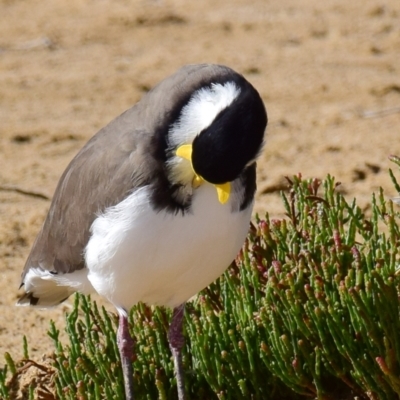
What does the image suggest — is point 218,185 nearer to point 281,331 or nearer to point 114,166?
point 114,166

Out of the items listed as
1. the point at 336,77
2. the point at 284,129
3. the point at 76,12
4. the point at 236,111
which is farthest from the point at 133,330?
the point at 76,12

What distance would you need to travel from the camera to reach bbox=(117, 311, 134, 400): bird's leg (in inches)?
170

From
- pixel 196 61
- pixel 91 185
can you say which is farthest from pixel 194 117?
pixel 196 61

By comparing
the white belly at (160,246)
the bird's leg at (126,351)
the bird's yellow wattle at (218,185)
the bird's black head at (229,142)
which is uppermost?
the bird's black head at (229,142)

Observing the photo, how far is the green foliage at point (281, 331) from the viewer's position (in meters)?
4.03

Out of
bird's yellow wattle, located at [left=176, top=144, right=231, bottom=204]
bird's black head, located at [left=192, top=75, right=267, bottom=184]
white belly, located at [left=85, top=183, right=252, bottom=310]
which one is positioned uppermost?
bird's black head, located at [left=192, top=75, right=267, bottom=184]

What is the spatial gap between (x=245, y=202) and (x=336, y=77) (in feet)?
16.2

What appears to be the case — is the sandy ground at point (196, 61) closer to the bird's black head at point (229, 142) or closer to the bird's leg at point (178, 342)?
the bird's leg at point (178, 342)

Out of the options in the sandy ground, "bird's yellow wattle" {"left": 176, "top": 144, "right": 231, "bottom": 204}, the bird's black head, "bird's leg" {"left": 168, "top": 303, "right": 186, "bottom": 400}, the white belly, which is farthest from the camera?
the sandy ground

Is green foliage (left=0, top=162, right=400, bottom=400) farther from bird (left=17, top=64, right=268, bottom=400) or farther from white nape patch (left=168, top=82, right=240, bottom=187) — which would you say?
white nape patch (left=168, top=82, right=240, bottom=187)

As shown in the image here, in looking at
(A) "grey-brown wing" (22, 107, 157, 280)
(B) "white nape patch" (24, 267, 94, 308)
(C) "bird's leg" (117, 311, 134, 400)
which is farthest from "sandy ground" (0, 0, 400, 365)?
(C) "bird's leg" (117, 311, 134, 400)

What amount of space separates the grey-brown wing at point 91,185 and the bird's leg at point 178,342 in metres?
0.45

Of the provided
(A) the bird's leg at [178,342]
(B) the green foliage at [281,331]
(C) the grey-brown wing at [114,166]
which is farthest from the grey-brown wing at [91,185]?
(A) the bird's leg at [178,342]

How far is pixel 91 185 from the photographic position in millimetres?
4293
